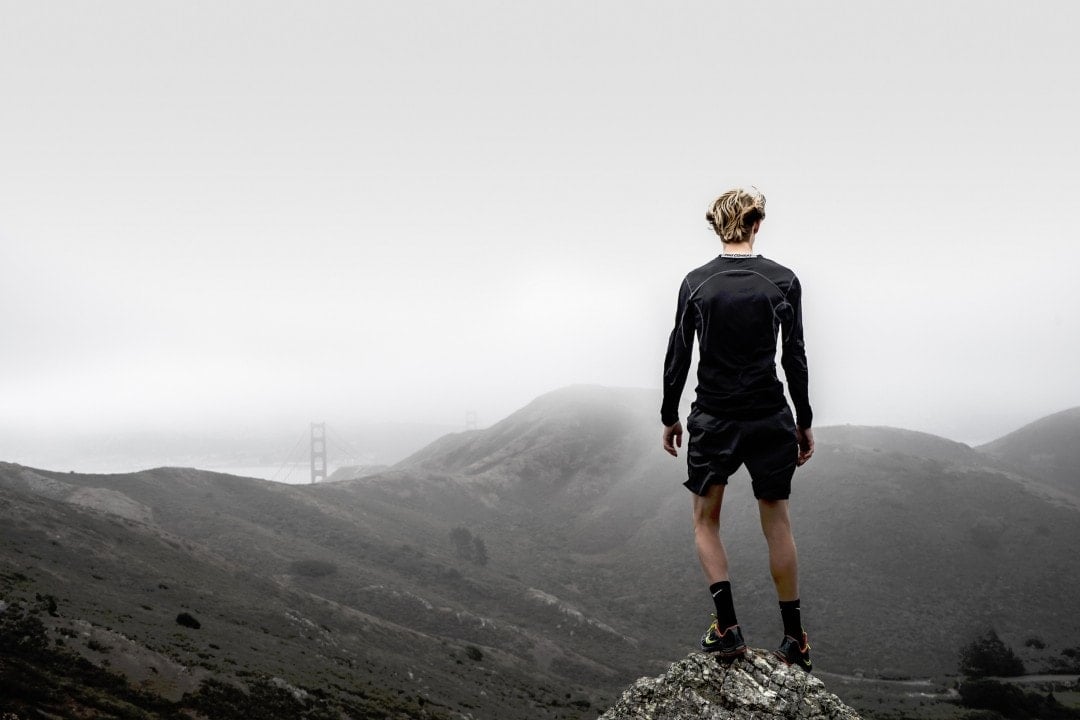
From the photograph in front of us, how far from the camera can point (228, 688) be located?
22.5 m

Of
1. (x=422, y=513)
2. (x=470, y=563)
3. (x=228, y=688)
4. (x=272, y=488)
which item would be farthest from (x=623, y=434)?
(x=228, y=688)

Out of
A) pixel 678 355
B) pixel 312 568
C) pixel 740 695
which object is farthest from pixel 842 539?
pixel 678 355

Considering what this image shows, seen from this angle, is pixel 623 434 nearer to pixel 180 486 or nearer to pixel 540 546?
pixel 540 546

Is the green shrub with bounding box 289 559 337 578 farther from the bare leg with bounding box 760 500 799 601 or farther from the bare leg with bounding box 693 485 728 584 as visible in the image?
the bare leg with bounding box 760 500 799 601

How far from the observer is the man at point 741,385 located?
4684 mm

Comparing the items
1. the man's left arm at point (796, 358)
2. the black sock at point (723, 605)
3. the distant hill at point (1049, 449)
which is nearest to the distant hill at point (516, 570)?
the distant hill at point (1049, 449)

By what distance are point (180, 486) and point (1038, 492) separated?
11578 cm

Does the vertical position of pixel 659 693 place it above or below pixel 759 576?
above

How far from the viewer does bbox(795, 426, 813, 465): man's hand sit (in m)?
4.93

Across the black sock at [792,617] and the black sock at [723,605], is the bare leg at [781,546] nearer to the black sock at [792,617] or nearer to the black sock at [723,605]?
the black sock at [792,617]

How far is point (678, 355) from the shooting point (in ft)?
16.7

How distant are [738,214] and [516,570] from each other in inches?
2928

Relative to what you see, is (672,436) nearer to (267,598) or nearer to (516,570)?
(267,598)

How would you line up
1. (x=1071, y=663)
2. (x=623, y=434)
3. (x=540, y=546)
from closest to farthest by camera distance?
(x=1071, y=663)
(x=540, y=546)
(x=623, y=434)
